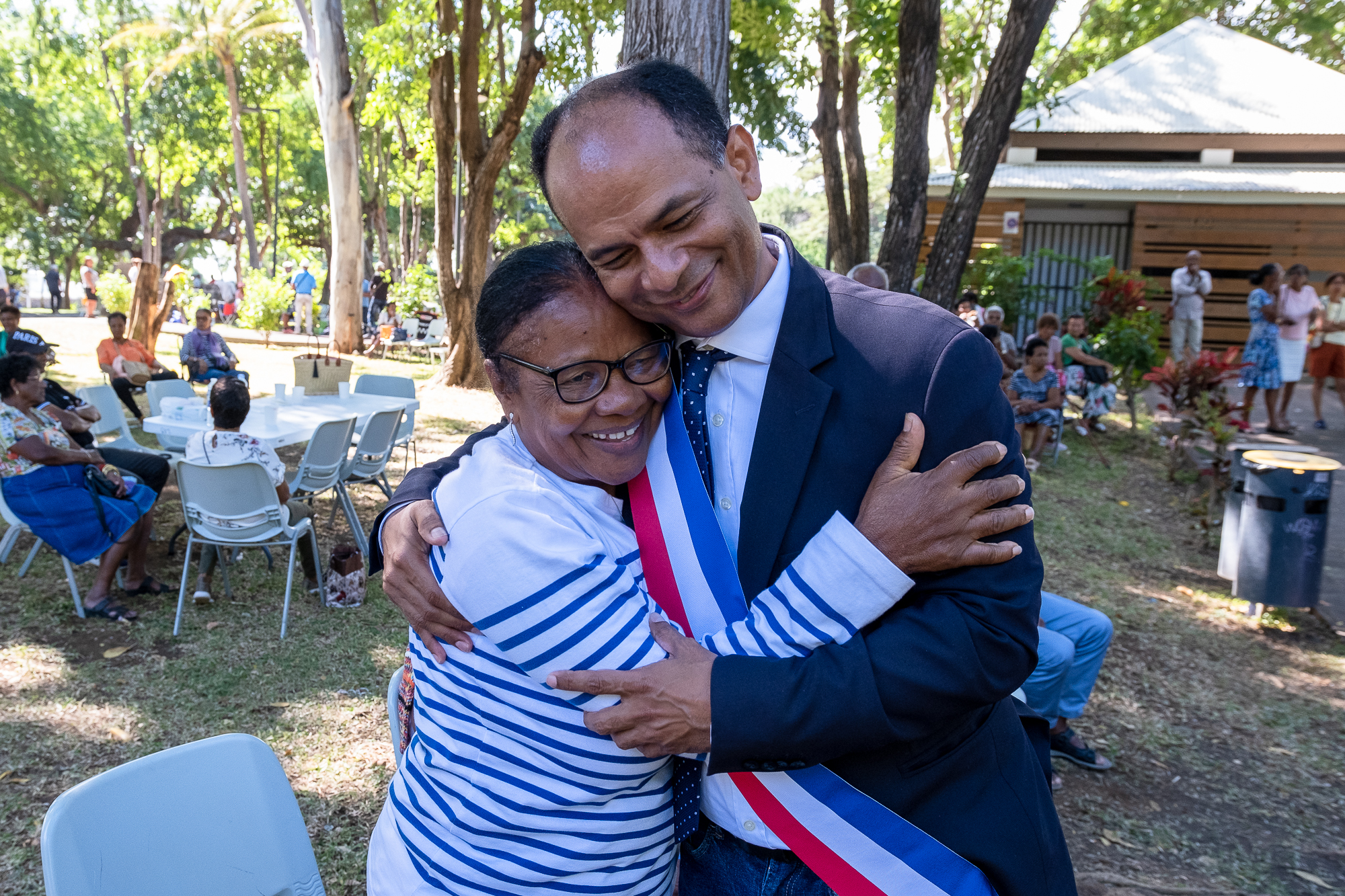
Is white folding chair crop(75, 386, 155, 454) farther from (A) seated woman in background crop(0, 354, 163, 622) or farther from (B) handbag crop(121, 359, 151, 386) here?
(B) handbag crop(121, 359, 151, 386)

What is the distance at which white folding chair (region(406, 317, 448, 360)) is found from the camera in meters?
19.0

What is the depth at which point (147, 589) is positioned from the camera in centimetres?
598

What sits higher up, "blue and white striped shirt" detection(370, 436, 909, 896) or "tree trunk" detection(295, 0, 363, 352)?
"tree trunk" detection(295, 0, 363, 352)

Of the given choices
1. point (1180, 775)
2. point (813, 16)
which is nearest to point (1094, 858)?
point (1180, 775)

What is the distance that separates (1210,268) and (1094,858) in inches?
655

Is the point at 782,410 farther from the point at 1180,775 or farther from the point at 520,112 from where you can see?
the point at 520,112

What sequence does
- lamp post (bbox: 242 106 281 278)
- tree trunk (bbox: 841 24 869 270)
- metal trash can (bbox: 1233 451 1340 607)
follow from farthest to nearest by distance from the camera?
lamp post (bbox: 242 106 281 278) → tree trunk (bbox: 841 24 869 270) → metal trash can (bbox: 1233 451 1340 607)

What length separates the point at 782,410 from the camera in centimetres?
143

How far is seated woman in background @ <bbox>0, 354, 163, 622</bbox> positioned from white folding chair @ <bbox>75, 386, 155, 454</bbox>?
1.79m

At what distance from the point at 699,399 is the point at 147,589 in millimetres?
5685

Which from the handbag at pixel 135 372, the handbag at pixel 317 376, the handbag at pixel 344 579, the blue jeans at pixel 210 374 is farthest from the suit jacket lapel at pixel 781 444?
the handbag at pixel 135 372

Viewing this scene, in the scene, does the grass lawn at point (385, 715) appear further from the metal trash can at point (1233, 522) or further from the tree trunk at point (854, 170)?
the tree trunk at point (854, 170)

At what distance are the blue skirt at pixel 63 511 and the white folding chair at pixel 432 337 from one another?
43.4 feet

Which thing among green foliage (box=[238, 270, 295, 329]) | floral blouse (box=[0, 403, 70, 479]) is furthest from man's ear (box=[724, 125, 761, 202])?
green foliage (box=[238, 270, 295, 329])
